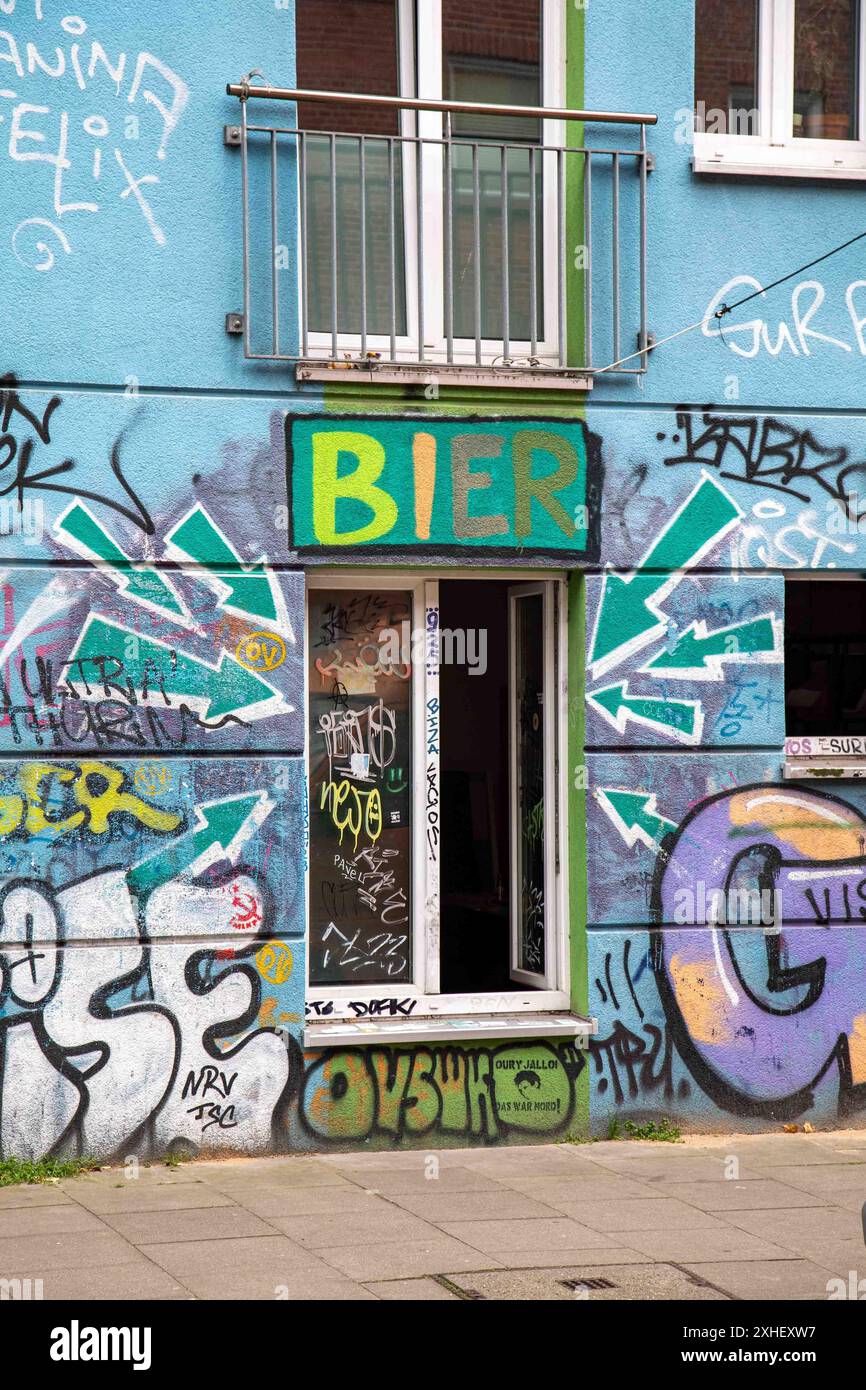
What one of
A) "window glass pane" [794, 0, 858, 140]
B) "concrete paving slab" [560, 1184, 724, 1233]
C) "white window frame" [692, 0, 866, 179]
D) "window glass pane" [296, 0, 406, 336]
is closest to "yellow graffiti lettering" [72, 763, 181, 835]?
"window glass pane" [296, 0, 406, 336]

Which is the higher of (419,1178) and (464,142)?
(464,142)

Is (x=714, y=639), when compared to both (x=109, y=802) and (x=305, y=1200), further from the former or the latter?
(x=305, y=1200)

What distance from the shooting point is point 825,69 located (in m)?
8.77

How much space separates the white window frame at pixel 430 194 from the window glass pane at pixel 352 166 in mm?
47

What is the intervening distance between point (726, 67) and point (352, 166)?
1.97 metres

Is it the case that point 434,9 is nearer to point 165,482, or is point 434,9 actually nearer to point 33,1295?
point 165,482

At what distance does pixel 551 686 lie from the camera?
336 inches

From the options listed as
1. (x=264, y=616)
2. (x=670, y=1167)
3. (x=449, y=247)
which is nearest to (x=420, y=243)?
(x=449, y=247)

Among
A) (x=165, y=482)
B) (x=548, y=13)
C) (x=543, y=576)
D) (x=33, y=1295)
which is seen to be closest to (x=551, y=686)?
(x=543, y=576)

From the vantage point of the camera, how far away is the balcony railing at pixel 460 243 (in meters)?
8.05

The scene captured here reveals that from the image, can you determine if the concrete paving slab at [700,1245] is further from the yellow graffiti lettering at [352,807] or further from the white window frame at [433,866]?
the yellow graffiti lettering at [352,807]

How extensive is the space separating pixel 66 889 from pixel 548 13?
15.7ft

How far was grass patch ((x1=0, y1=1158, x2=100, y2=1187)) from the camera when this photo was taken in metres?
7.38

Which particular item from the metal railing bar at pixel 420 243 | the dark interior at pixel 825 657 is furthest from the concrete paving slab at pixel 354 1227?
the metal railing bar at pixel 420 243
